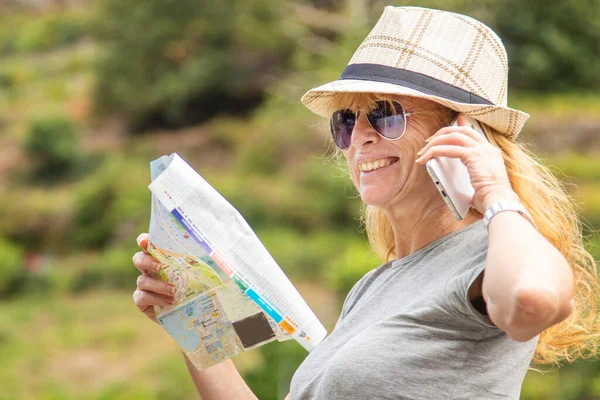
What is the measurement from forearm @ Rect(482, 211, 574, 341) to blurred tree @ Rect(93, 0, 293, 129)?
1866cm

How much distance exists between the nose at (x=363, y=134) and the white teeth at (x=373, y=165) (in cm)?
3

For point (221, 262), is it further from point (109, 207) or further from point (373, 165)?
point (109, 207)

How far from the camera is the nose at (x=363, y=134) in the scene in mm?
1425

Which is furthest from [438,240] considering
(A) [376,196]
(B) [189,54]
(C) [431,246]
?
(B) [189,54]

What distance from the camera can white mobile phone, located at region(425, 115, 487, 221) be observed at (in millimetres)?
1222

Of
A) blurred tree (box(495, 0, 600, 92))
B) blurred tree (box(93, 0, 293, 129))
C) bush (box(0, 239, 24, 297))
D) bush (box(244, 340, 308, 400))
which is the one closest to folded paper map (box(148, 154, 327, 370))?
bush (box(244, 340, 308, 400))

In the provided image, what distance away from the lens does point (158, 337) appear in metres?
13.4

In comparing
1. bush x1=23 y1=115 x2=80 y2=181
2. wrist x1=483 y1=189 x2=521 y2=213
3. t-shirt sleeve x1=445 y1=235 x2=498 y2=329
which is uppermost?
bush x1=23 y1=115 x2=80 y2=181

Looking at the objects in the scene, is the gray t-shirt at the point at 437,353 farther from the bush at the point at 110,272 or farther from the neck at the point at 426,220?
the bush at the point at 110,272

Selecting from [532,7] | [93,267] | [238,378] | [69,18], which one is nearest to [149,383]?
[93,267]

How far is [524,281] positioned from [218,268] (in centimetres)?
50

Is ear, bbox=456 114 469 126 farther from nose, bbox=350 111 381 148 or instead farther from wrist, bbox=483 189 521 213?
wrist, bbox=483 189 521 213

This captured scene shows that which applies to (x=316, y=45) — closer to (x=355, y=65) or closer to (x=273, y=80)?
(x=273, y=80)

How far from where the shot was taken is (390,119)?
55.0 inches
